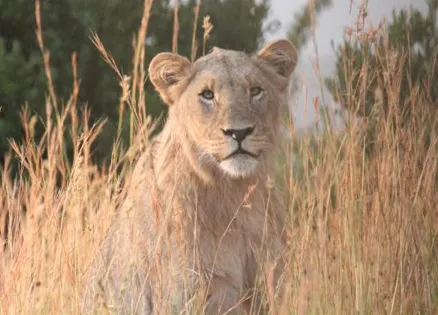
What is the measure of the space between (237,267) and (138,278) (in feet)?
1.54

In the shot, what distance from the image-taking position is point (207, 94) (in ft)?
16.5

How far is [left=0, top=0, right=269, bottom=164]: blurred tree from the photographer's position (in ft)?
33.0

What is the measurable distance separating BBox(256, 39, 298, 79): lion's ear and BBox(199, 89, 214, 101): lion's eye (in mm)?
420

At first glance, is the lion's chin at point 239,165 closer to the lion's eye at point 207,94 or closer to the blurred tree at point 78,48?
the lion's eye at point 207,94

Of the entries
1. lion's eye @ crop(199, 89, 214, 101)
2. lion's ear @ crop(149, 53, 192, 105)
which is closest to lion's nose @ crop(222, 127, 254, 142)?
lion's eye @ crop(199, 89, 214, 101)

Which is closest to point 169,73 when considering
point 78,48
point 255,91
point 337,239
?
point 255,91

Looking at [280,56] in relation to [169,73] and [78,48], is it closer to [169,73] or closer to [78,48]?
[169,73]

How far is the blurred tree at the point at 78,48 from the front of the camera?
10.1 metres

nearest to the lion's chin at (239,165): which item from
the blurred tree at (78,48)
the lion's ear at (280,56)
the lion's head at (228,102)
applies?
the lion's head at (228,102)

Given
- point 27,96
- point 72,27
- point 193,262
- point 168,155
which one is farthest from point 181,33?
point 193,262

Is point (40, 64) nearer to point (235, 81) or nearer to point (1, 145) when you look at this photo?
point (1, 145)

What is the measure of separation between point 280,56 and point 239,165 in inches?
35.1

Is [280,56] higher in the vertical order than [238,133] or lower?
higher

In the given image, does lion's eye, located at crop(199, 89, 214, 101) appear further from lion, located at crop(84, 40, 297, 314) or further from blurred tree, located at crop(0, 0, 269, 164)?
blurred tree, located at crop(0, 0, 269, 164)
